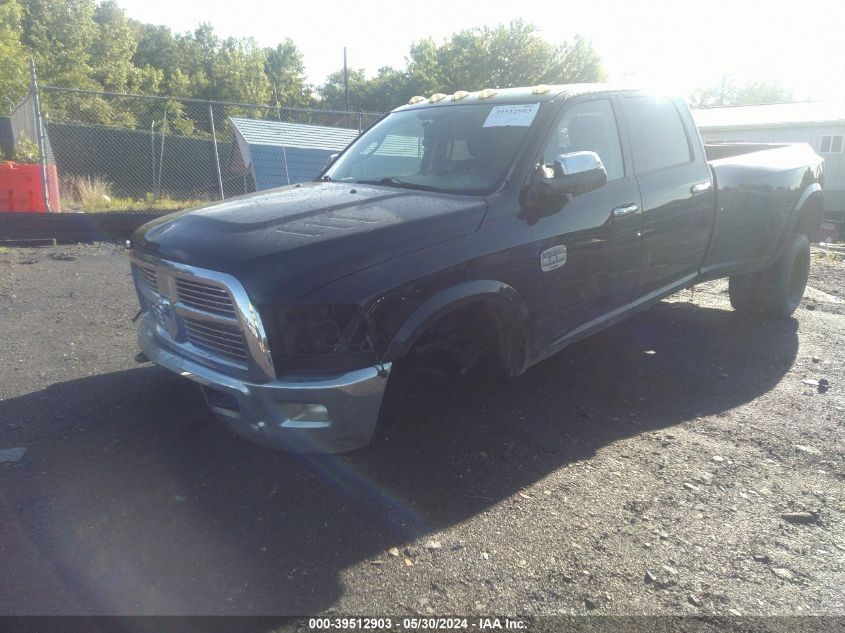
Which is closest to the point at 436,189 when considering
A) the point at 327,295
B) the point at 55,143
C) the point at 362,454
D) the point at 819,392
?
the point at 327,295

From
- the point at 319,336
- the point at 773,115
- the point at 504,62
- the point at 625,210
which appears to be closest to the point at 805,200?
the point at 625,210

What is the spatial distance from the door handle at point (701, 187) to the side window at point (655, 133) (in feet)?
0.64

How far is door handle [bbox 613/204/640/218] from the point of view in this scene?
13.3 feet

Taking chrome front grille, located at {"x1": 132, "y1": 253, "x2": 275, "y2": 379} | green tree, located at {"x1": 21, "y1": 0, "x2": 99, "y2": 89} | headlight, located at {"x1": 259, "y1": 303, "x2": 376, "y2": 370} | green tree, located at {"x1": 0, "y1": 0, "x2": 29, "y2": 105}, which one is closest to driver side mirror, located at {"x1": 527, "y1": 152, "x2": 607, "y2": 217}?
headlight, located at {"x1": 259, "y1": 303, "x2": 376, "y2": 370}

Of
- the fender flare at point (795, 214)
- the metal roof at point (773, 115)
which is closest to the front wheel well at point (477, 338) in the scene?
the fender flare at point (795, 214)

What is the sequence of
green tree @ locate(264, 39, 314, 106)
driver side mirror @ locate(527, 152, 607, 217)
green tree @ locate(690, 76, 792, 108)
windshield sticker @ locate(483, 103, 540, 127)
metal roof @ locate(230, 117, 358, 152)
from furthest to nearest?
green tree @ locate(690, 76, 792, 108) → green tree @ locate(264, 39, 314, 106) → metal roof @ locate(230, 117, 358, 152) → windshield sticker @ locate(483, 103, 540, 127) → driver side mirror @ locate(527, 152, 607, 217)

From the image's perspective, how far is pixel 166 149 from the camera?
22656mm

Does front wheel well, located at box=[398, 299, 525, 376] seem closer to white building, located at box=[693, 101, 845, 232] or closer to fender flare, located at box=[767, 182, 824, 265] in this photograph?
fender flare, located at box=[767, 182, 824, 265]

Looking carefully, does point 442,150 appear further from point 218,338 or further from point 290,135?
point 290,135

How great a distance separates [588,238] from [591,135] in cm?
80

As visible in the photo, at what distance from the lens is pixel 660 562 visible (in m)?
2.71

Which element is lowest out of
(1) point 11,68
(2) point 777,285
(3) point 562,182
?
(2) point 777,285

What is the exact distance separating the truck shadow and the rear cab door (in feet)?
2.58

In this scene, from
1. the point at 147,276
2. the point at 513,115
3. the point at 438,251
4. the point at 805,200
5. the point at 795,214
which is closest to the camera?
the point at 438,251
